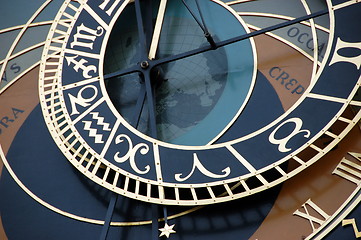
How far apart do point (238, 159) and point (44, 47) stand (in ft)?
3.33

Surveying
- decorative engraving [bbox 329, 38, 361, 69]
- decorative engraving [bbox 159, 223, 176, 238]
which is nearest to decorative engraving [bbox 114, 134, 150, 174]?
decorative engraving [bbox 159, 223, 176, 238]

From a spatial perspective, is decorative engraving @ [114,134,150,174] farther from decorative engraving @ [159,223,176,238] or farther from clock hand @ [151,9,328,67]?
clock hand @ [151,9,328,67]

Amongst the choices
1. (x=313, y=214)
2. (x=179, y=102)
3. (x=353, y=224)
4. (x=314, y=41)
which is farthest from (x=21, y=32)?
(x=353, y=224)

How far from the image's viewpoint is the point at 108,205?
273cm

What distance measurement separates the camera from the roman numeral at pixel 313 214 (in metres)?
2.46

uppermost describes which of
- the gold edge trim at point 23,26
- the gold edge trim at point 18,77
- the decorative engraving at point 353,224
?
the gold edge trim at point 23,26

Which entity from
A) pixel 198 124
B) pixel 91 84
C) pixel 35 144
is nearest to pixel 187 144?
pixel 198 124

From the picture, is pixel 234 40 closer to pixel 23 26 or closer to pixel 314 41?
pixel 314 41

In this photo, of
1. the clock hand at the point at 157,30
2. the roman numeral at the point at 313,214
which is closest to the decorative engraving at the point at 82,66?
the clock hand at the point at 157,30

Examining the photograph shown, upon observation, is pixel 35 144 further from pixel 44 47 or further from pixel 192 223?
pixel 192 223

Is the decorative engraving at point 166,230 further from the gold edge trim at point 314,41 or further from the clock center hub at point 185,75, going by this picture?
the gold edge trim at point 314,41

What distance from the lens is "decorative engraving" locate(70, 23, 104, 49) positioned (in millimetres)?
2986

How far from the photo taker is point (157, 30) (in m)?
2.95

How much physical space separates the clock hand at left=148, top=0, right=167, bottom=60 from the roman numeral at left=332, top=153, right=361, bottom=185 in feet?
2.84
